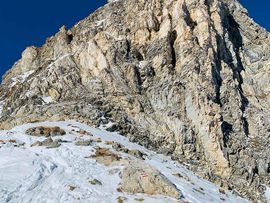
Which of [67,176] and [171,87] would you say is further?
[171,87]

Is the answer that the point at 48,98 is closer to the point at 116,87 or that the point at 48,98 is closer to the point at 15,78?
the point at 116,87

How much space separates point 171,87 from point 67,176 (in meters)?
31.6

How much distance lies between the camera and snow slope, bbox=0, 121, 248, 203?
1342 inches

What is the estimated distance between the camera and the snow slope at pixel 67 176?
1342 inches

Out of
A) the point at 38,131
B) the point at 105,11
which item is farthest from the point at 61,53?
the point at 38,131

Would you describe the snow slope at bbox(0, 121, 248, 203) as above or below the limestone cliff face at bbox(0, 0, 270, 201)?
below

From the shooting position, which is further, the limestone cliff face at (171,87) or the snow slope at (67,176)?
the limestone cliff face at (171,87)

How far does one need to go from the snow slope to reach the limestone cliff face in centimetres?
677

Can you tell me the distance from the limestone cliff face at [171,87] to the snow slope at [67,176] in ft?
22.2

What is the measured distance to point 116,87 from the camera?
66625 mm

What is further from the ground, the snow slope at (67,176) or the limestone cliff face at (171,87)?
the limestone cliff face at (171,87)

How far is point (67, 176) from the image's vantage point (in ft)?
124

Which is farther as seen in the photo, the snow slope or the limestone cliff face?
the limestone cliff face

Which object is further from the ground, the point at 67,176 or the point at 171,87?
the point at 171,87
